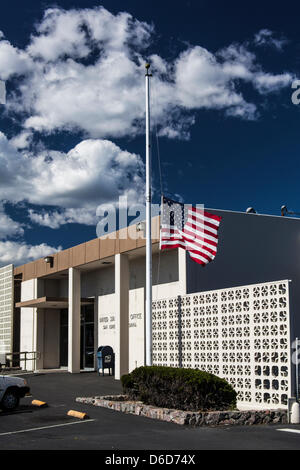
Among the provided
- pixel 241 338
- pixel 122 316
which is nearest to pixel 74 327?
pixel 122 316

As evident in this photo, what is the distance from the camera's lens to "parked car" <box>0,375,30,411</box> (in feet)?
48.5

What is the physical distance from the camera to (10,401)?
15.0m

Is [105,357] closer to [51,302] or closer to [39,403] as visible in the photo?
[51,302]

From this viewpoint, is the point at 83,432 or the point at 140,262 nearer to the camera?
the point at 83,432

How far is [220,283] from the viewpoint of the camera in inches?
835

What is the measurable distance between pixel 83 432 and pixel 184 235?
281 inches

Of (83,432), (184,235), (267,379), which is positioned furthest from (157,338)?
(83,432)

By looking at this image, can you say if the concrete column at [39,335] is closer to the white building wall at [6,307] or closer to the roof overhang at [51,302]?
the roof overhang at [51,302]

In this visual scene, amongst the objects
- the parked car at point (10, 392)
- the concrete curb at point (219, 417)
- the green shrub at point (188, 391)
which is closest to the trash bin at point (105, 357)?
the parked car at point (10, 392)

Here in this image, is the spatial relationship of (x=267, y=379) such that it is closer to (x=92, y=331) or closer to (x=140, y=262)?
(x=140, y=262)

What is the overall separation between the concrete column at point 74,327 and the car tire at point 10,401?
13.2 m

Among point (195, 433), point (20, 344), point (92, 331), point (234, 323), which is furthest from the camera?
point (20, 344)

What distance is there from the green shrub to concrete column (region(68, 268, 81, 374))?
14.1m

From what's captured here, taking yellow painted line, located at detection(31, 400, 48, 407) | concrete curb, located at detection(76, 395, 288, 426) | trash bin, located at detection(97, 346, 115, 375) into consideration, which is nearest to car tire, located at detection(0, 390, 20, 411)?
yellow painted line, located at detection(31, 400, 48, 407)
